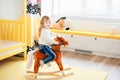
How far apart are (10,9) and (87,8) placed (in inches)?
71.4

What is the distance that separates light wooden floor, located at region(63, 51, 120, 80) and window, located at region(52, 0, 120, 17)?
1076 mm

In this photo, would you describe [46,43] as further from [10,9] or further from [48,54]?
[10,9]

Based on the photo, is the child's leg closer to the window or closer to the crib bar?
the crib bar

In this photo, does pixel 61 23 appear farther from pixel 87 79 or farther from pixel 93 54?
pixel 87 79

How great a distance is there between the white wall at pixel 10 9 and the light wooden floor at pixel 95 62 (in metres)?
1.27

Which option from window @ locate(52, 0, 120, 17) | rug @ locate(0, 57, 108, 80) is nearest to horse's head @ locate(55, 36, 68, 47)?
rug @ locate(0, 57, 108, 80)

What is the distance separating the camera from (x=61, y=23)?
4.64 metres

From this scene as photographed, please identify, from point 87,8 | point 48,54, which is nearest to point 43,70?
point 48,54

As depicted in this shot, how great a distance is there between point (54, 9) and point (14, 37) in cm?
156

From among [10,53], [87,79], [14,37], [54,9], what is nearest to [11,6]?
[14,37]

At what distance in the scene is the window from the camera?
4531 millimetres

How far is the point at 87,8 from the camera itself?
15.9 feet

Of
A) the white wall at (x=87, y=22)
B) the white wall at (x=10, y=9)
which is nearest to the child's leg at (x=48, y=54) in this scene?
the white wall at (x=10, y=9)

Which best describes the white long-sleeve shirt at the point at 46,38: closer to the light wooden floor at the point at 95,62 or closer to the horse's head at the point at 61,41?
the horse's head at the point at 61,41
